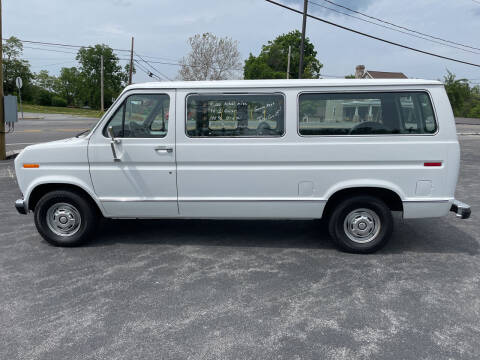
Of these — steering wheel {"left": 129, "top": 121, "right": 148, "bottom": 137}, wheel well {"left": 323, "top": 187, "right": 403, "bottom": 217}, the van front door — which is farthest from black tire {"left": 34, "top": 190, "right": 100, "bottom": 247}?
wheel well {"left": 323, "top": 187, "right": 403, "bottom": 217}

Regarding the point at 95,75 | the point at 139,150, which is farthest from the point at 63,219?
the point at 95,75

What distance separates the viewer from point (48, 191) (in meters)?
4.80

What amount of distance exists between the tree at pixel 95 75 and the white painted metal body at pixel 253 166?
238 ft

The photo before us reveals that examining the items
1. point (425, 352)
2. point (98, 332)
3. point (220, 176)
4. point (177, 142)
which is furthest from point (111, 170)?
point (425, 352)

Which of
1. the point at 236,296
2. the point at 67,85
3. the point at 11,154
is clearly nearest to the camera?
the point at 236,296

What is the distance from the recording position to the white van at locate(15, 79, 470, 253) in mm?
4359

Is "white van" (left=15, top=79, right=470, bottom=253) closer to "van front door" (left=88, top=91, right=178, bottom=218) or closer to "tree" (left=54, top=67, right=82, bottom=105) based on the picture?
"van front door" (left=88, top=91, right=178, bottom=218)

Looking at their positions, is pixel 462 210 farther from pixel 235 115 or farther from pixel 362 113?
pixel 235 115

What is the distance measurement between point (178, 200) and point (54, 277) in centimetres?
159

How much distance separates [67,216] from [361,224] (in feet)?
12.4

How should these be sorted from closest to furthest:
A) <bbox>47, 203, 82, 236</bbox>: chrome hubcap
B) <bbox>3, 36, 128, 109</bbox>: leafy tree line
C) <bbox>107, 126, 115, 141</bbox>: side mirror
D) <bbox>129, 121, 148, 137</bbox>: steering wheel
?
<bbox>107, 126, 115, 141</bbox>: side mirror, <bbox>129, 121, 148, 137</bbox>: steering wheel, <bbox>47, 203, 82, 236</bbox>: chrome hubcap, <bbox>3, 36, 128, 109</bbox>: leafy tree line

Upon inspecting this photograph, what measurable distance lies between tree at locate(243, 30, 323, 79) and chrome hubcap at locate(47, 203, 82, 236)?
5271 cm

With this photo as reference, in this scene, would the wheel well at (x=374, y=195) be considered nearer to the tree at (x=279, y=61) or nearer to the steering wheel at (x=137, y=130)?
the steering wheel at (x=137, y=130)

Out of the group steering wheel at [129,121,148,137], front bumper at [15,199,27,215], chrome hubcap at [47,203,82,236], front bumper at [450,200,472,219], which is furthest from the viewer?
chrome hubcap at [47,203,82,236]
